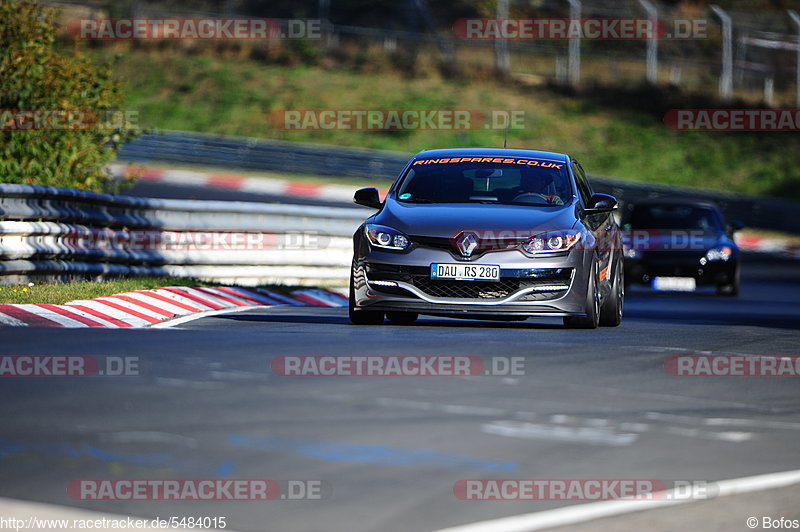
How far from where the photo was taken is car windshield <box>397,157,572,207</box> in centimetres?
1229

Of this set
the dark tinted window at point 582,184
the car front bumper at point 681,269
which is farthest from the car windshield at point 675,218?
the dark tinted window at point 582,184

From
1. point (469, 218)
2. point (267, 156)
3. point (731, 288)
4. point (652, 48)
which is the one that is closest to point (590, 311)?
point (469, 218)

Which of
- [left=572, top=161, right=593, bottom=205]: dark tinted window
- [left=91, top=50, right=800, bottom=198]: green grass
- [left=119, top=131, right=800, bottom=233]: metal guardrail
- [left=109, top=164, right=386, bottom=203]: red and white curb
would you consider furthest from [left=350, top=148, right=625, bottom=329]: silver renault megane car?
[left=91, top=50, right=800, bottom=198]: green grass

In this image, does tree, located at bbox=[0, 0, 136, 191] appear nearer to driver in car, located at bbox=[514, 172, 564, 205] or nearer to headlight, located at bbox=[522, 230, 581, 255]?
driver in car, located at bbox=[514, 172, 564, 205]

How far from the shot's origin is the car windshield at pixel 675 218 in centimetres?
2234

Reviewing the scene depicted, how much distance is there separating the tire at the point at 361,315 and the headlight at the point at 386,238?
0.39 m

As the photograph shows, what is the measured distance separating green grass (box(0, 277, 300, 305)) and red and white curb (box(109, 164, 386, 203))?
1838 cm

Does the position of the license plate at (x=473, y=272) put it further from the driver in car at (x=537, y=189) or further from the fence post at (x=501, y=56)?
the fence post at (x=501, y=56)

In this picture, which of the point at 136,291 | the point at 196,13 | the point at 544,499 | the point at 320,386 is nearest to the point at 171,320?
the point at 136,291

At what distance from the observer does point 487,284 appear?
1129 cm

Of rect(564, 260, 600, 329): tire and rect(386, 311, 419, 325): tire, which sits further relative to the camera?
Result: rect(386, 311, 419, 325): tire

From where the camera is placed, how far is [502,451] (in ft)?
20.4

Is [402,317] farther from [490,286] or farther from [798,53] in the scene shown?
[798,53]

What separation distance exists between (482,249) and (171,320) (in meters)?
2.97
